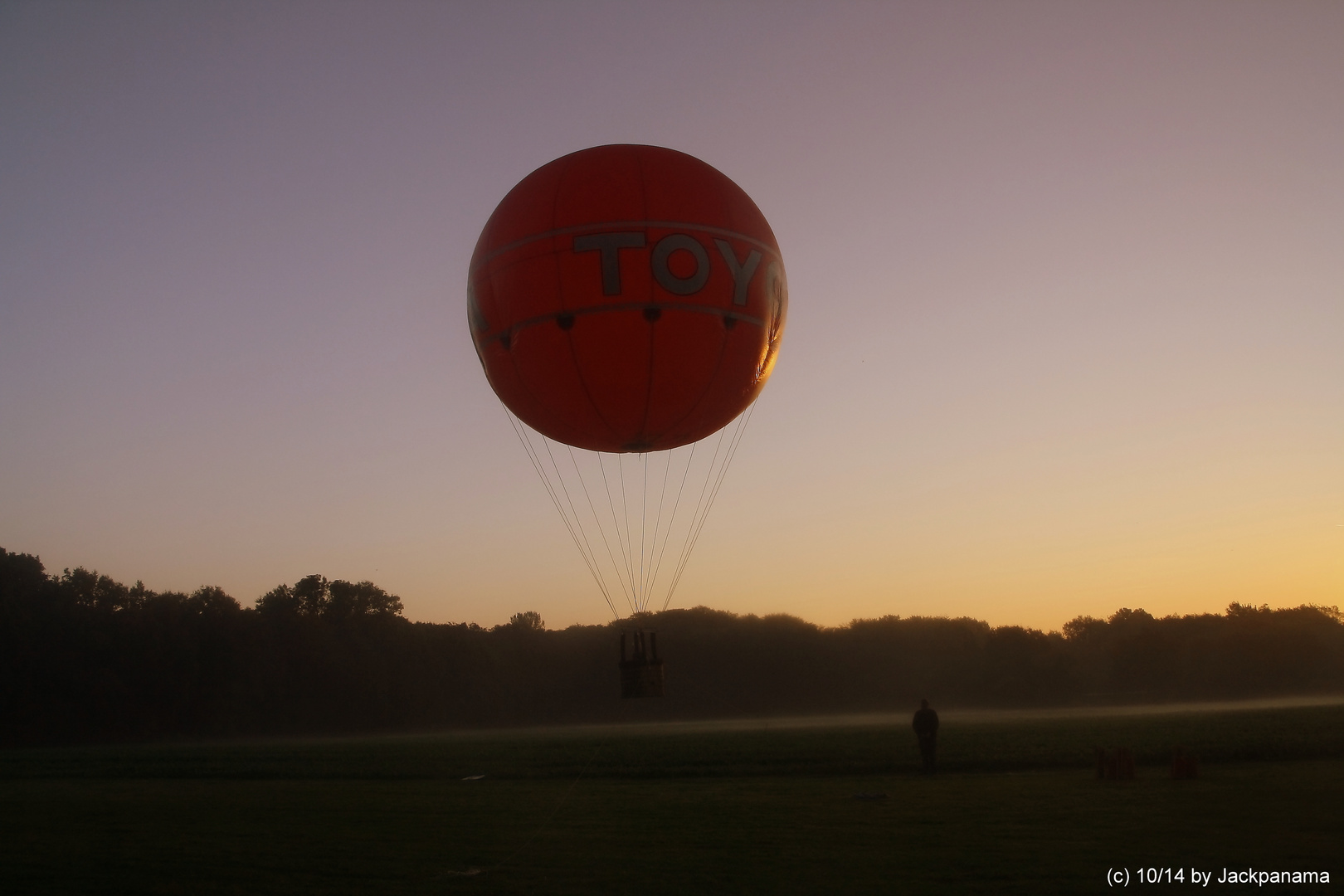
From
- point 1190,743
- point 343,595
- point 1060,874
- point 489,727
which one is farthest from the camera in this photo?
point 343,595

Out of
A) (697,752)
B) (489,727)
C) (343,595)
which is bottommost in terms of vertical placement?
(489,727)

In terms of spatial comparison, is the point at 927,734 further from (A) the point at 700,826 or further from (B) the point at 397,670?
(B) the point at 397,670

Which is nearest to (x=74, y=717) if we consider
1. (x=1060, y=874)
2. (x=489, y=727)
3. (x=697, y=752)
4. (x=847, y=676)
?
(x=489, y=727)

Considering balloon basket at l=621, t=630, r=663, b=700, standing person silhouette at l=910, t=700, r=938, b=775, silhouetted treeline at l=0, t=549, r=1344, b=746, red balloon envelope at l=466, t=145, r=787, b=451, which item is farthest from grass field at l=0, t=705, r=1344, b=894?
silhouetted treeline at l=0, t=549, r=1344, b=746

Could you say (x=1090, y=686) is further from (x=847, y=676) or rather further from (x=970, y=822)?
(x=970, y=822)

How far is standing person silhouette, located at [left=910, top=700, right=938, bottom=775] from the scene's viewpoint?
2052 centimetres

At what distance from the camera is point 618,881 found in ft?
33.4

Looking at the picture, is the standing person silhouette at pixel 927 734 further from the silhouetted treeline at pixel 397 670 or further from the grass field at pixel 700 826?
the silhouetted treeline at pixel 397 670

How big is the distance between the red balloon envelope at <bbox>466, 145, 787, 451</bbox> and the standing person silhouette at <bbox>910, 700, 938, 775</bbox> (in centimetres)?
1123

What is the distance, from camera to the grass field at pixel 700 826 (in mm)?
10383

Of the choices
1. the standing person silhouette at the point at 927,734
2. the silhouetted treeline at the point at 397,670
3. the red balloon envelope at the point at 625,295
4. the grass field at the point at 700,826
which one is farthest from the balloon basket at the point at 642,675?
the silhouetted treeline at the point at 397,670

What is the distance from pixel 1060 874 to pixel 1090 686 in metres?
99.7

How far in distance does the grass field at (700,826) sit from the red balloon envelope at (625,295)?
5.95m

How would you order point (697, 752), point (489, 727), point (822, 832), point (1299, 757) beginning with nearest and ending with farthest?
1. point (822, 832)
2. point (1299, 757)
3. point (697, 752)
4. point (489, 727)
